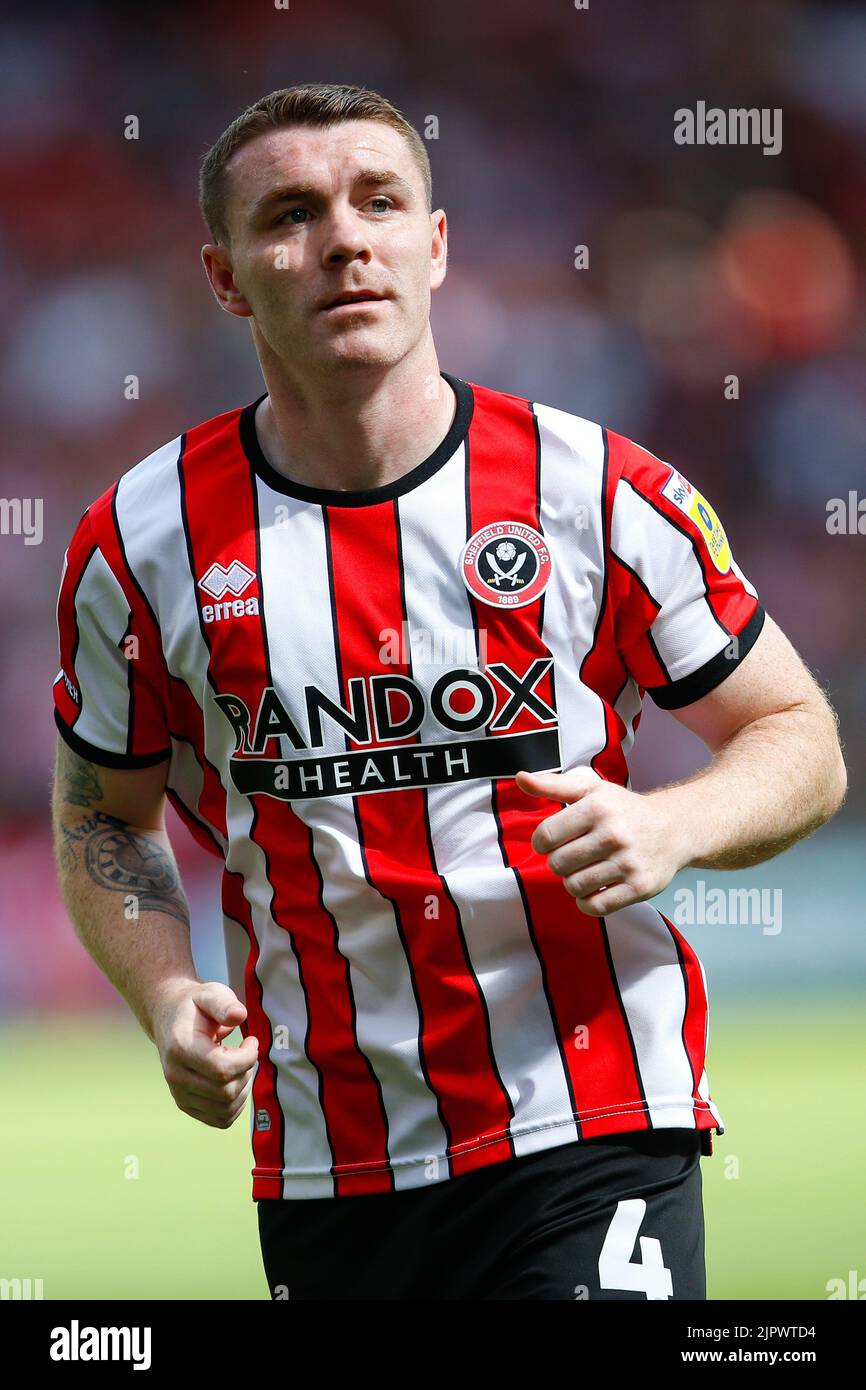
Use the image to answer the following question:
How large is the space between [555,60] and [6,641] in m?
3.75

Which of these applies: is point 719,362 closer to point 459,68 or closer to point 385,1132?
point 459,68

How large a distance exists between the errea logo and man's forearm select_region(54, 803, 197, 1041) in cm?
35

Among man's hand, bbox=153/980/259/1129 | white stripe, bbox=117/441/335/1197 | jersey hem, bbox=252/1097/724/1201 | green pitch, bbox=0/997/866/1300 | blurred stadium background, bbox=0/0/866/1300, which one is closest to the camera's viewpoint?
man's hand, bbox=153/980/259/1129

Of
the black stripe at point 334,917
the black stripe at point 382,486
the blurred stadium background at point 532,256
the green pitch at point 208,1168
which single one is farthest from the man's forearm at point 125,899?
the blurred stadium background at point 532,256

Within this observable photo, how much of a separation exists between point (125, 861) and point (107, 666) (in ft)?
0.85

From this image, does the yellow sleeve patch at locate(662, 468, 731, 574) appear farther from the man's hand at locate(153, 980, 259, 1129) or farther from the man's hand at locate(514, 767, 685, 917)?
the man's hand at locate(153, 980, 259, 1129)

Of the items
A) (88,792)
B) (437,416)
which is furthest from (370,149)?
(88,792)

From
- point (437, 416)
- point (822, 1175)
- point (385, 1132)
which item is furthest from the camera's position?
point (822, 1175)

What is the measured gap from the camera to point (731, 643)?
1.85 m

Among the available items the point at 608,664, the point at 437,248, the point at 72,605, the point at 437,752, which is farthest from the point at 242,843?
the point at 437,248

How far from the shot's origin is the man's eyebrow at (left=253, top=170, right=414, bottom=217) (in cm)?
188

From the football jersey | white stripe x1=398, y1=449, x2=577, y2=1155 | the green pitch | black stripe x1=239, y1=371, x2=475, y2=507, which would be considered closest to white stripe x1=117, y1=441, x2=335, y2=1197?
the football jersey

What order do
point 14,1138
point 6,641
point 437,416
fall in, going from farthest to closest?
point 6,641 < point 14,1138 < point 437,416

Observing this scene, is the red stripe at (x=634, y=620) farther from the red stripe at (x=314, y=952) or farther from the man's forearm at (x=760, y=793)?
the red stripe at (x=314, y=952)
